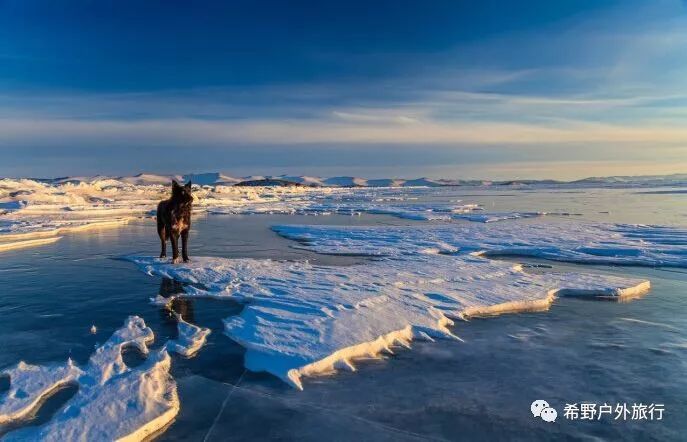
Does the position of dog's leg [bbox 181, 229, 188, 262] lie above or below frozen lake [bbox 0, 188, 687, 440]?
above

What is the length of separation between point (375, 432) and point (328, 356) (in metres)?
1.34

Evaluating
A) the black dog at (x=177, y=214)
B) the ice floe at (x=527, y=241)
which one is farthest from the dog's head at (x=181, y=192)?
the ice floe at (x=527, y=241)

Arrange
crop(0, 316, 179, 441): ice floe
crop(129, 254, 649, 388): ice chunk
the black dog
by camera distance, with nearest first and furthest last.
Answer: crop(0, 316, 179, 441): ice floe → crop(129, 254, 649, 388): ice chunk → the black dog

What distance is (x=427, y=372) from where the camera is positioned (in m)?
4.43

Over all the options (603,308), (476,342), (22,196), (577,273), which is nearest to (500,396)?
(476,342)

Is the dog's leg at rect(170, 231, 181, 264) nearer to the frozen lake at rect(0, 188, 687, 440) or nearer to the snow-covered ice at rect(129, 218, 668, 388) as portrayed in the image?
the snow-covered ice at rect(129, 218, 668, 388)

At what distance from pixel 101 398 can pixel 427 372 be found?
2833 mm

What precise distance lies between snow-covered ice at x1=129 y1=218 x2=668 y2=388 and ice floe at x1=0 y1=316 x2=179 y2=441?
0.95m

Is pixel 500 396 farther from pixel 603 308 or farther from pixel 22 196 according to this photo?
pixel 22 196

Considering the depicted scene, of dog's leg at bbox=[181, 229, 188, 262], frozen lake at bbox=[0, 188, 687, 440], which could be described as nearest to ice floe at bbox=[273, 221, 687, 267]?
frozen lake at bbox=[0, 188, 687, 440]

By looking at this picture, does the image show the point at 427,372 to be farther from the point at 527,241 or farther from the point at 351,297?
the point at 527,241

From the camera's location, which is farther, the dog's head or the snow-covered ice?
the dog's head

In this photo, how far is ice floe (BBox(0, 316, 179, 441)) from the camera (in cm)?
338

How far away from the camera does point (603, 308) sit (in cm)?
663
